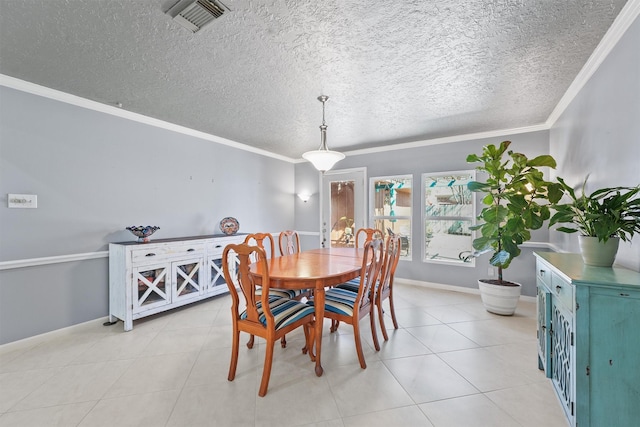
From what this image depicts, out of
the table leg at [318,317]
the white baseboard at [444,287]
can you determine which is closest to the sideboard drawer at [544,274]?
the table leg at [318,317]

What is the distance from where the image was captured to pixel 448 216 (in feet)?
13.9

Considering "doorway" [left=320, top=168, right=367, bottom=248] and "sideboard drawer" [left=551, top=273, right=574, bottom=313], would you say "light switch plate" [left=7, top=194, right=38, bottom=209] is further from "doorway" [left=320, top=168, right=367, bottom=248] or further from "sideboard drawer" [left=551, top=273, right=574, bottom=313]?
"sideboard drawer" [left=551, top=273, right=574, bottom=313]

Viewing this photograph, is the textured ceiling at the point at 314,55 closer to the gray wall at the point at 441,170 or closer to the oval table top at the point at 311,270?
the gray wall at the point at 441,170

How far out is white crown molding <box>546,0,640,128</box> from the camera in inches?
61.3

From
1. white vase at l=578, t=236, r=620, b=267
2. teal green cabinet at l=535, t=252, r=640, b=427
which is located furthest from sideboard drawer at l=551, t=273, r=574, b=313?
white vase at l=578, t=236, r=620, b=267

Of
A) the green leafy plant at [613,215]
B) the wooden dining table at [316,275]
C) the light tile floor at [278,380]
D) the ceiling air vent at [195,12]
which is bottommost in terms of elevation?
the light tile floor at [278,380]

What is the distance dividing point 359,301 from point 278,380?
865 mm

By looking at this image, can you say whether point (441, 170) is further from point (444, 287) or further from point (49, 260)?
point (49, 260)

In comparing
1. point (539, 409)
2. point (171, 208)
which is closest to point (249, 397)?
point (539, 409)

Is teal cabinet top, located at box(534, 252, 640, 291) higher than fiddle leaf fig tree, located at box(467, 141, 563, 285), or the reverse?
fiddle leaf fig tree, located at box(467, 141, 563, 285)

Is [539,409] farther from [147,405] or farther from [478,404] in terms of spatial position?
[147,405]

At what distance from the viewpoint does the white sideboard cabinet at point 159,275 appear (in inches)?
111

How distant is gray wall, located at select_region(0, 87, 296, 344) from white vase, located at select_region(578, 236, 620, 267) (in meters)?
4.22

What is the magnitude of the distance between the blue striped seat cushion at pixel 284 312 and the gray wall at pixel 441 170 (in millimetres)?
2930
